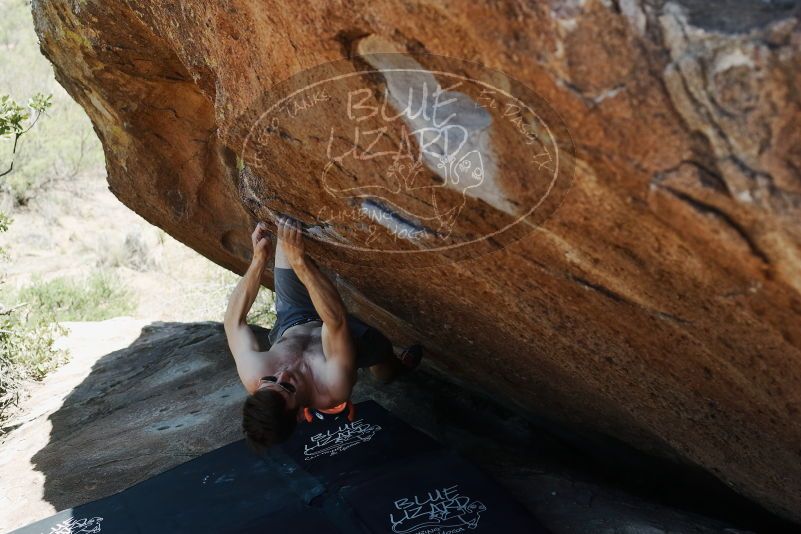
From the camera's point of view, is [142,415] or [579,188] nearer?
[579,188]

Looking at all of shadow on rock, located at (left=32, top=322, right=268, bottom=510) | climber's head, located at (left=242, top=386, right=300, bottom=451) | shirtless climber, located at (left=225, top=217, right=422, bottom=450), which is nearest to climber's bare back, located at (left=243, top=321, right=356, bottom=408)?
shirtless climber, located at (left=225, top=217, right=422, bottom=450)

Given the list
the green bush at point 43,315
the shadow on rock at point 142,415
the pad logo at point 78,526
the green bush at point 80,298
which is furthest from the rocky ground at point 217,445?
the green bush at point 80,298

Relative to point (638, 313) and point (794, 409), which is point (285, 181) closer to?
point (638, 313)

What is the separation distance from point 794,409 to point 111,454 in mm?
2837

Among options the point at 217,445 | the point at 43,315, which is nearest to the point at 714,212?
the point at 217,445

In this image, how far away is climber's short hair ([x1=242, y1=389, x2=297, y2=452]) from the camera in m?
2.62

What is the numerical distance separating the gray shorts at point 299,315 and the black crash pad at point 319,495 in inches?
14.4

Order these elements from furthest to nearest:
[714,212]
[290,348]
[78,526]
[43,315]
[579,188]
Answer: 1. [43,315]
2. [290,348]
3. [78,526]
4. [579,188]
5. [714,212]

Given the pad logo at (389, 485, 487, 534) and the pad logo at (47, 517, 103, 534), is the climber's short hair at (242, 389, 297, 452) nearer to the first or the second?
the pad logo at (389, 485, 487, 534)

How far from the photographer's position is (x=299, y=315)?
10.9ft

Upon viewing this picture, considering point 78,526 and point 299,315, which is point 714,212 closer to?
point 299,315

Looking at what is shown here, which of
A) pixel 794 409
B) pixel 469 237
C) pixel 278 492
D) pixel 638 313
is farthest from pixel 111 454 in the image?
pixel 794 409

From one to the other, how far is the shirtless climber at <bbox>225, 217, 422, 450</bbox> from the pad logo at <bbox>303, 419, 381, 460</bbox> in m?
0.38

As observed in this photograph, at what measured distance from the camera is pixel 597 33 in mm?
1491
